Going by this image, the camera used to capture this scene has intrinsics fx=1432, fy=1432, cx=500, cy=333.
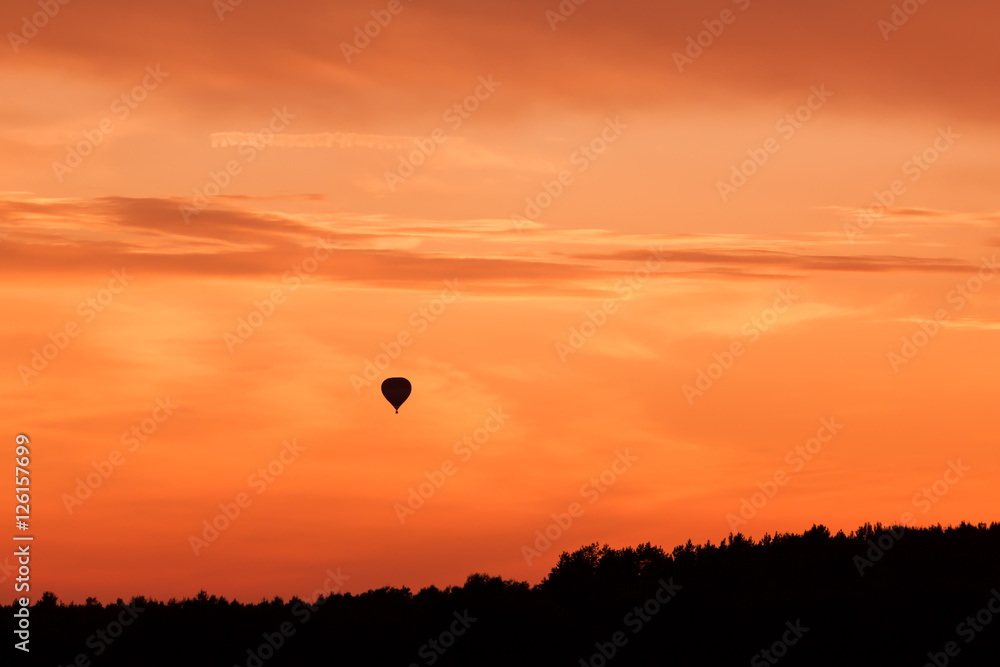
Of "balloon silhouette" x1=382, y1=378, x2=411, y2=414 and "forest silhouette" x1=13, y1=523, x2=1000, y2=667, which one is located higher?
"balloon silhouette" x1=382, y1=378, x2=411, y2=414

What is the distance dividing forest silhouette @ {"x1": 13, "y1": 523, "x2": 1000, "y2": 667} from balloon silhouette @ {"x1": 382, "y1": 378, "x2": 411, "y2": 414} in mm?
20646

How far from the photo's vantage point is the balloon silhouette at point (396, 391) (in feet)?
241

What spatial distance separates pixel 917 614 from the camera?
49.5 metres

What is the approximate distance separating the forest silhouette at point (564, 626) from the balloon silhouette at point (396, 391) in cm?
2065

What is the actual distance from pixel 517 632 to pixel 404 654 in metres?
4.04

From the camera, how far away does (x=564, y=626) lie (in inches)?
1892

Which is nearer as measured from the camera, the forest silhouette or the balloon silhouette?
the forest silhouette

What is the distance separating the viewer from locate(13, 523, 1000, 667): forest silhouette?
46562 millimetres

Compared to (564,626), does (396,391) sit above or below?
above

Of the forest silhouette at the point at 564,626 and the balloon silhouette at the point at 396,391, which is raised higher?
the balloon silhouette at the point at 396,391

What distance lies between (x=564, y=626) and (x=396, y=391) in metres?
27.4

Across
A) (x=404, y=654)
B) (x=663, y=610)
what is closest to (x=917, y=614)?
(x=663, y=610)

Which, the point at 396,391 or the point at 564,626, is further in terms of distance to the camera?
the point at 396,391

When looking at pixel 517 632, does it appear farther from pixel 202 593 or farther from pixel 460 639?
pixel 202 593
